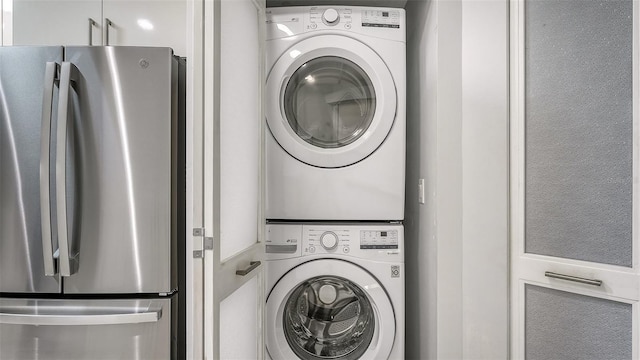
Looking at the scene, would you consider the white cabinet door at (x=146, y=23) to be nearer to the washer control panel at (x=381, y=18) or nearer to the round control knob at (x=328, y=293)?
the washer control panel at (x=381, y=18)

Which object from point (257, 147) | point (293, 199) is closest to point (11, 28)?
point (257, 147)

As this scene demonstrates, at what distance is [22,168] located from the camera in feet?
3.78

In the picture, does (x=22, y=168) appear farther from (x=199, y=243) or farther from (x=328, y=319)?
(x=328, y=319)

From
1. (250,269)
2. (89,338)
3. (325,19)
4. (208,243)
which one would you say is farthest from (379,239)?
(89,338)

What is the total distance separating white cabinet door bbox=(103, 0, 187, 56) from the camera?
151 cm

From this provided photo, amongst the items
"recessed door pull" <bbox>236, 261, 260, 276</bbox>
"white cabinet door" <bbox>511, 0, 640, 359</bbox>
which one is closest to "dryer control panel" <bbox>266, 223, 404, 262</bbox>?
"recessed door pull" <bbox>236, 261, 260, 276</bbox>

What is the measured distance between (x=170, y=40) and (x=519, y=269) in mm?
1612

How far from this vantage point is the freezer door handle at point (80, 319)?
3.55 ft

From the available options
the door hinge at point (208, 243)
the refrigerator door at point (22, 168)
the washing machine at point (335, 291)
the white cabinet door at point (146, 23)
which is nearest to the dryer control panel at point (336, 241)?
the washing machine at point (335, 291)

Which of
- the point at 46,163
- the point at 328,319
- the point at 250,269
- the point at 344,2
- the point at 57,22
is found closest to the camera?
the point at 46,163

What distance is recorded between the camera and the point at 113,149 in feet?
3.73

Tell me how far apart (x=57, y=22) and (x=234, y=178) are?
110 centimetres

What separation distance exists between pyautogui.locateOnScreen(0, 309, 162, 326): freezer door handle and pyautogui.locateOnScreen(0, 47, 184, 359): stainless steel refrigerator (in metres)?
0.01

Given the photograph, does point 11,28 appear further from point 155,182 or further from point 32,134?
point 155,182
